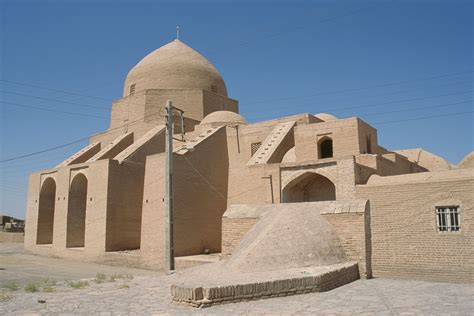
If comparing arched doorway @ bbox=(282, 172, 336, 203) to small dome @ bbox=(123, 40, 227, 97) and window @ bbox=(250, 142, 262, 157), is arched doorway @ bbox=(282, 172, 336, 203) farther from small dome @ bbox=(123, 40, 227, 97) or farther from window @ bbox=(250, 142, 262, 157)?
small dome @ bbox=(123, 40, 227, 97)

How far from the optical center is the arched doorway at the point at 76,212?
2008 cm

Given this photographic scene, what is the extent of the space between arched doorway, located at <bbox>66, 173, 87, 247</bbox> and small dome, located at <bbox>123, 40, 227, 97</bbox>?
7.00 metres

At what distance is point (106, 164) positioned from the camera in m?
18.1

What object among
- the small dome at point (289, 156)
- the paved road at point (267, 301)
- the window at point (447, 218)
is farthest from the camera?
the small dome at point (289, 156)

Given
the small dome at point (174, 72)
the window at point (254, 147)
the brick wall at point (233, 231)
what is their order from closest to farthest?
the brick wall at point (233, 231) < the window at point (254, 147) < the small dome at point (174, 72)

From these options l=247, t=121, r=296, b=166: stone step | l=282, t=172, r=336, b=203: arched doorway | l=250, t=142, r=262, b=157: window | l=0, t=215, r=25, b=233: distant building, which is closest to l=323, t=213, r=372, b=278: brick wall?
l=282, t=172, r=336, b=203: arched doorway

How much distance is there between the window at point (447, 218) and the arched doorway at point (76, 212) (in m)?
15.4

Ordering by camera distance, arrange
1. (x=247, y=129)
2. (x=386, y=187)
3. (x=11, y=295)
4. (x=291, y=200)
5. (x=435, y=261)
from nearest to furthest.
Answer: (x=11, y=295) < (x=435, y=261) < (x=386, y=187) < (x=291, y=200) < (x=247, y=129)

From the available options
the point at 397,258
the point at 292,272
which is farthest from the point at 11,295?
the point at 397,258

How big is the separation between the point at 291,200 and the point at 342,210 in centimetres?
477

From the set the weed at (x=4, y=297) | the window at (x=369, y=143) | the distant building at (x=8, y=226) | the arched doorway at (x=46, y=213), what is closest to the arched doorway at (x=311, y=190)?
the window at (x=369, y=143)

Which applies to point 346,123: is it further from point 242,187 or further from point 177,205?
point 177,205

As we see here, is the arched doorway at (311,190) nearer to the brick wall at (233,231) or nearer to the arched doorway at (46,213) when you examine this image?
the brick wall at (233,231)

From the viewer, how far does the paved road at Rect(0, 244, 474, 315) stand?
6.66m
